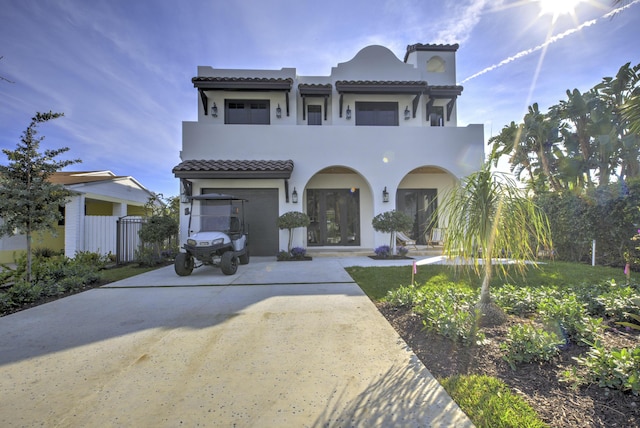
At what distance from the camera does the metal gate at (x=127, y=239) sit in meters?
9.72

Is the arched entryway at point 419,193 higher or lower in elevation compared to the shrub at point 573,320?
higher

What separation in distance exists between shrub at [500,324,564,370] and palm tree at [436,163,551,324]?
79 cm

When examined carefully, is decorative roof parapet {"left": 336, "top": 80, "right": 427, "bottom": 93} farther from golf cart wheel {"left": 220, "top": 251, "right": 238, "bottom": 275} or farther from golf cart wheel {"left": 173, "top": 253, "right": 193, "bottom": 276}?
golf cart wheel {"left": 173, "top": 253, "right": 193, "bottom": 276}

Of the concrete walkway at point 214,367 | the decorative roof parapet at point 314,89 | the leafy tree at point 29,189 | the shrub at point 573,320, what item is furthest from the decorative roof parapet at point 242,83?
the shrub at point 573,320

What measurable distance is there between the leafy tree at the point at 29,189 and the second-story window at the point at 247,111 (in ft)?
23.1

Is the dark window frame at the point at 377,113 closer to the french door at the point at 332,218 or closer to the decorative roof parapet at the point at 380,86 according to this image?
the decorative roof parapet at the point at 380,86

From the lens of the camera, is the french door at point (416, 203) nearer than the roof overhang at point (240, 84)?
A: No

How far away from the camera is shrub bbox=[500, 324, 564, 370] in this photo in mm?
2443

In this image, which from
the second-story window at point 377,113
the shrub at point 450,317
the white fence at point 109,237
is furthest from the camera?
the second-story window at point 377,113

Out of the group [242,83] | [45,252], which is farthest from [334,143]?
[45,252]

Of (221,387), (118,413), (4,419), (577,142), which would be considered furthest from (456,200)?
(577,142)

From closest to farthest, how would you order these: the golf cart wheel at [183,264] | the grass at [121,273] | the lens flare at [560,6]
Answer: the lens flare at [560,6]
the grass at [121,273]
the golf cart wheel at [183,264]

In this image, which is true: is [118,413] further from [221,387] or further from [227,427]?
[227,427]

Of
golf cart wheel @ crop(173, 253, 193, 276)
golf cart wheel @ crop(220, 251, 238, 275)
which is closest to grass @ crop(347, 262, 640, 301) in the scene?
golf cart wheel @ crop(220, 251, 238, 275)
